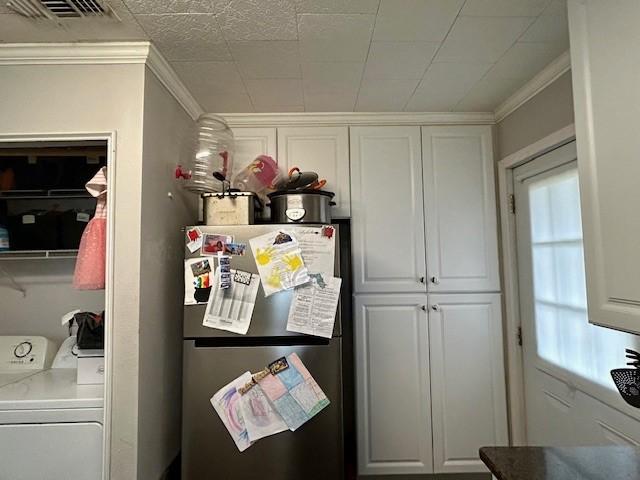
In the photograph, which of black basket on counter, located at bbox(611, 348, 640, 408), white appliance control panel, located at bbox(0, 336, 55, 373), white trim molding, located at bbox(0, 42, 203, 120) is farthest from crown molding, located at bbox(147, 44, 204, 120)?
black basket on counter, located at bbox(611, 348, 640, 408)

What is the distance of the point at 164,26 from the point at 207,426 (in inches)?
63.1

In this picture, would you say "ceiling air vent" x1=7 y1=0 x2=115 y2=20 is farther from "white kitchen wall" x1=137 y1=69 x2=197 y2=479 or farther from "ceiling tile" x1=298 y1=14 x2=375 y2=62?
"ceiling tile" x1=298 y1=14 x2=375 y2=62

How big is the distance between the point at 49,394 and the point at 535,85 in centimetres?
263

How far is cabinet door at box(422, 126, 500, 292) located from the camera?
2271mm

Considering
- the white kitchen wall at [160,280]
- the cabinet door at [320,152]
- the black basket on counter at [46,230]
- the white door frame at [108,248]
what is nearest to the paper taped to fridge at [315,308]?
the white kitchen wall at [160,280]

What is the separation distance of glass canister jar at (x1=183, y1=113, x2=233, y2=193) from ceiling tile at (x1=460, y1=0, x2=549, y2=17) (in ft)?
4.03

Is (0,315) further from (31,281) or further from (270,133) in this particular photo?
(270,133)

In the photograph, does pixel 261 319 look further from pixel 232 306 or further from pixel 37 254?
pixel 37 254

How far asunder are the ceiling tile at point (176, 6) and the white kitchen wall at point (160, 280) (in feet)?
1.01

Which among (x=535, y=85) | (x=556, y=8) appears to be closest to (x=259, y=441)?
(x=556, y=8)

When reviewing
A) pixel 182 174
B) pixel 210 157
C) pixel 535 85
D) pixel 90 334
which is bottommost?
pixel 90 334

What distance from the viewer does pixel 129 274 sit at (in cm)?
152

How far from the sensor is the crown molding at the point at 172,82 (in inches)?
64.5

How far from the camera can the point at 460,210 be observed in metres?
2.30
